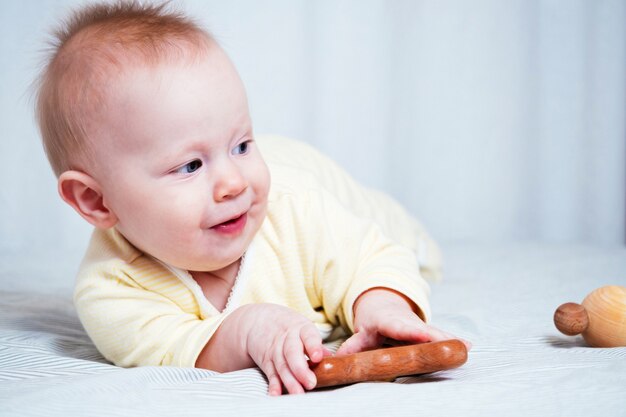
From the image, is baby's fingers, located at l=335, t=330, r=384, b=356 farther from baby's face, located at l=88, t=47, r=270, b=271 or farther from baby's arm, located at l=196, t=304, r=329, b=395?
baby's face, located at l=88, t=47, r=270, b=271

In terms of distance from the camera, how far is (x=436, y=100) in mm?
2488

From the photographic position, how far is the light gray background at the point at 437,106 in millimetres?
2410

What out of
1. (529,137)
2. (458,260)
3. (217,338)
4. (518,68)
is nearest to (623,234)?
(529,137)

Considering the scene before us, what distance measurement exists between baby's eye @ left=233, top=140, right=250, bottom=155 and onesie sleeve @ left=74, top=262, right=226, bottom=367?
0.21 m

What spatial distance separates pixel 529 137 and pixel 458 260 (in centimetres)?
86

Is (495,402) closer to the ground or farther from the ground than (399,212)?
farther from the ground

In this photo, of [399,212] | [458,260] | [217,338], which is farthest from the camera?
[458,260]

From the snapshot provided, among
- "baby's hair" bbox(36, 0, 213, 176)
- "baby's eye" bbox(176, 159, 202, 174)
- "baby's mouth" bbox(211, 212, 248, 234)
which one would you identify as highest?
"baby's hair" bbox(36, 0, 213, 176)

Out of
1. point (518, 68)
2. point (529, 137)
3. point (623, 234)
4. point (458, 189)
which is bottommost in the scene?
point (623, 234)

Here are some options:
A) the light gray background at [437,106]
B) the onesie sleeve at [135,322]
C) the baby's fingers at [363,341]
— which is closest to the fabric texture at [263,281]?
the onesie sleeve at [135,322]

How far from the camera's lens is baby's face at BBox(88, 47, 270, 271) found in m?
0.88

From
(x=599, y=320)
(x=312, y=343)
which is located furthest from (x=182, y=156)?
(x=599, y=320)

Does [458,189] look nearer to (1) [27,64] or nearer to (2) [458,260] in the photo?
(2) [458,260]

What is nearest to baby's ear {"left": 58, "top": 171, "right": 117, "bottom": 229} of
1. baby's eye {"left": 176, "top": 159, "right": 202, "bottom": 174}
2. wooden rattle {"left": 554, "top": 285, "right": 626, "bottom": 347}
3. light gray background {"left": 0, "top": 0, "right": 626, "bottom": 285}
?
baby's eye {"left": 176, "top": 159, "right": 202, "bottom": 174}
